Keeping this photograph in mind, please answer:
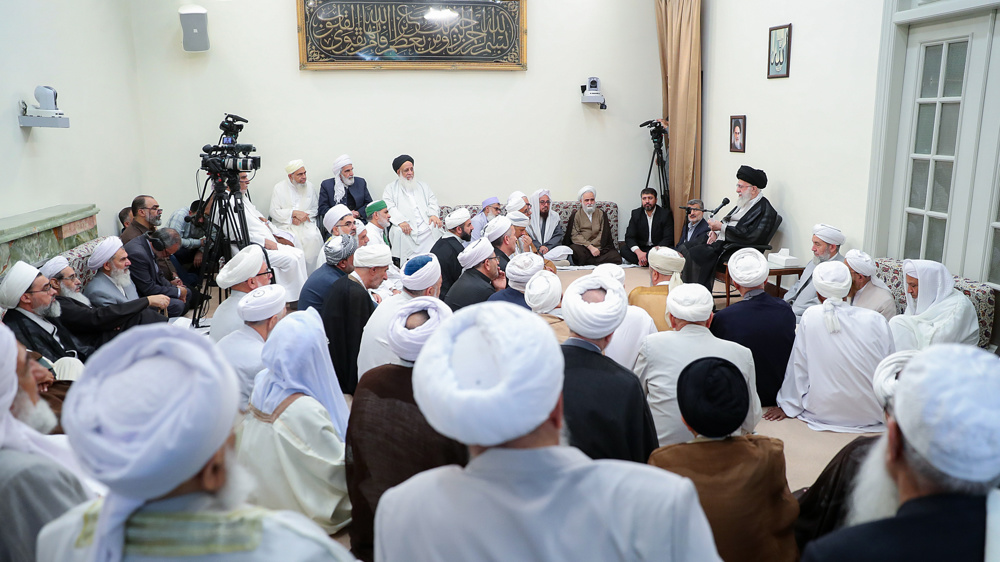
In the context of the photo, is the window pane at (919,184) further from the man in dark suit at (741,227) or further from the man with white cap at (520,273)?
the man with white cap at (520,273)

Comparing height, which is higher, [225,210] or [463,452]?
[225,210]

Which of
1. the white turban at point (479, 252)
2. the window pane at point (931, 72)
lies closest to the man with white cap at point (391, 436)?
the white turban at point (479, 252)

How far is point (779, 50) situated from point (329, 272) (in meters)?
4.28

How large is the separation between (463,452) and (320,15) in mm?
6430

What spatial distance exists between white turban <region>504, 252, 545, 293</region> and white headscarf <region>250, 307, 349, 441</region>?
1365mm

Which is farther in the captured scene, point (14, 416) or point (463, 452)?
point (463, 452)

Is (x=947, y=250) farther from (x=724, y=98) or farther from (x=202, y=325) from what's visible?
(x=202, y=325)

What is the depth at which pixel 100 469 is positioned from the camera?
38.4 inches

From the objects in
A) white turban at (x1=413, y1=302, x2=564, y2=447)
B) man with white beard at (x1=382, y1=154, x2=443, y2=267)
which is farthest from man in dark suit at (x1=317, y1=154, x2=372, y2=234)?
white turban at (x1=413, y1=302, x2=564, y2=447)

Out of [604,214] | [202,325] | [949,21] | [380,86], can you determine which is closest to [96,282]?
[202,325]

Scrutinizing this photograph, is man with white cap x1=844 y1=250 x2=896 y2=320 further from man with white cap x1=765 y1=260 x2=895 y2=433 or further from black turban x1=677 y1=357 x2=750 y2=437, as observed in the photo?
black turban x1=677 y1=357 x2=750 y2=437

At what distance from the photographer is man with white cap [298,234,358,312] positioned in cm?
436

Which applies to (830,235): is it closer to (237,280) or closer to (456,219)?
(456,219)

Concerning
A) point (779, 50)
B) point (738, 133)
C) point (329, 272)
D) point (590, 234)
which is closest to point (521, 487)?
point (329, 272)
